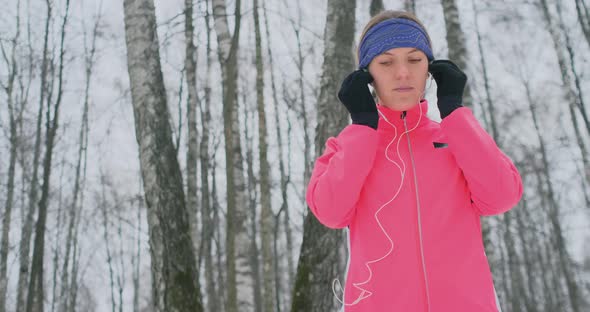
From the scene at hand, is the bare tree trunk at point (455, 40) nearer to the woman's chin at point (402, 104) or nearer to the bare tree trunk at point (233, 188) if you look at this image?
the bare tree trunk at point (233, 188)

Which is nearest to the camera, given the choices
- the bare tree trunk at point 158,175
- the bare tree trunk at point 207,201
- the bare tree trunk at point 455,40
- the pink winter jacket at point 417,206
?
the pink winter jacket at point 417,206

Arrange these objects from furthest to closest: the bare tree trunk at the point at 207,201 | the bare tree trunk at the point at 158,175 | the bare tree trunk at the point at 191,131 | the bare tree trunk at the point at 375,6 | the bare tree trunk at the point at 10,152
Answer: the bare tree trunk at the point at 10,152 < the bare tree trunk at the point at 207,201 < the bare tree trunk at the point at 191,131 < the bare tree trunk at the point at 375,6 < the bare tree trunk at the point at 158,175

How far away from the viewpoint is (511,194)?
150 cm

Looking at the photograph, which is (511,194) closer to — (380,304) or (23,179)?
(380,304)

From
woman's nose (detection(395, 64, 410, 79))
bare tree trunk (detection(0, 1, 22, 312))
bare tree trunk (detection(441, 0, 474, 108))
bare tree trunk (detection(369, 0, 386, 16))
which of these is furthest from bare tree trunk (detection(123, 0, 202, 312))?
bare tree trunk (detection(0, 1, 22, 312))

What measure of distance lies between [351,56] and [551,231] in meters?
23.3

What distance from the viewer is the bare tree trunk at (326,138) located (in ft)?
13.4

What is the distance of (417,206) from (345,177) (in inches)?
9.4

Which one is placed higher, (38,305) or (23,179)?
(23,179)

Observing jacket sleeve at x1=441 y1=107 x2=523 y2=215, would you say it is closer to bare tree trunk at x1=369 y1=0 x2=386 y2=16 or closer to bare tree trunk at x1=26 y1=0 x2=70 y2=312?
bare tree trunk at x1=369 y1=0 x2=386 y2=16

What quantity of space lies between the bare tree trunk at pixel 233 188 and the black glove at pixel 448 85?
3.79 m

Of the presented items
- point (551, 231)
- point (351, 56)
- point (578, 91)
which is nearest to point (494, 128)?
point (578, 91)

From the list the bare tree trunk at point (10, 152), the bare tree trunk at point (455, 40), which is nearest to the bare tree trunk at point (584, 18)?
the bare tree trunk at point (455, 40)

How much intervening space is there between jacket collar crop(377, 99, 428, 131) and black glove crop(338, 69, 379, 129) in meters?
0.08
